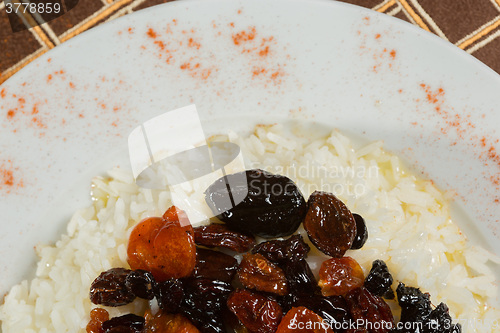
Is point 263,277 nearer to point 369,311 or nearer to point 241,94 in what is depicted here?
point 369,311

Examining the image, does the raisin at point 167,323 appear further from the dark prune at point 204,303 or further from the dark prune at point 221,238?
the dark prune at point 221,238

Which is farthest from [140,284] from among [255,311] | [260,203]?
[260,203]

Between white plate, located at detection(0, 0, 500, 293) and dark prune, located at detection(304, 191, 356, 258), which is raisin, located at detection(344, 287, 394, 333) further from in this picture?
white plate, located at detection(0, 0, 500, 293)

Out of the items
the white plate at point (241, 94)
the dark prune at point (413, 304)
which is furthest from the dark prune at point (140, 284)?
the dark prune at point (413, 304)

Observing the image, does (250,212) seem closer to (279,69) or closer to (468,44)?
(279,69)

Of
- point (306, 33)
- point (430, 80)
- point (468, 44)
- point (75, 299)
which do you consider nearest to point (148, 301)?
point (75, 299)

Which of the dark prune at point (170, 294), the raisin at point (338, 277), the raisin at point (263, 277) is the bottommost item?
the raisin at point (338, 277)
